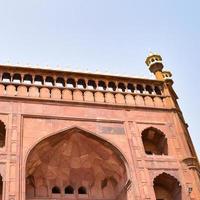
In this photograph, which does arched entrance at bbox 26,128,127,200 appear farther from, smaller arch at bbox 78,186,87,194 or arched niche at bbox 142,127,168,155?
arched niche at bbox 142,127,168,155

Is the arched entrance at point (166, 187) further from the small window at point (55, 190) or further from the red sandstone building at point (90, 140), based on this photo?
the small window at point (55, 190)

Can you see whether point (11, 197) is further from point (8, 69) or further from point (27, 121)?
point (8, 69)

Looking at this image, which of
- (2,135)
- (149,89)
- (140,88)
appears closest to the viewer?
(2,135)

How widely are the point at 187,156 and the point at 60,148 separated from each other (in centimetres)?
385

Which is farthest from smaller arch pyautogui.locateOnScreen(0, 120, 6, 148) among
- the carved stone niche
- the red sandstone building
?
the carved stone niche

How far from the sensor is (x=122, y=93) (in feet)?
41.4

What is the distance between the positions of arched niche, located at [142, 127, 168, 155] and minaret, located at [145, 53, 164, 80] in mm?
2387

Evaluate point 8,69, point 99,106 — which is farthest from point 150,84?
point 8,69

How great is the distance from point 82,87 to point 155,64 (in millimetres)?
3104

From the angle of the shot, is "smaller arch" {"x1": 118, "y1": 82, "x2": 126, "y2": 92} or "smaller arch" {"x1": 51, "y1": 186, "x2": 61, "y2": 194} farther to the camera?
"smaller arch" {"x1": 118, "y1": 82, "x2": 126, "y2": 92}

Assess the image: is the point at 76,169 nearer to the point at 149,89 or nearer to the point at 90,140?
the point at 90,140

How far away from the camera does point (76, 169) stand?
38.5 ft

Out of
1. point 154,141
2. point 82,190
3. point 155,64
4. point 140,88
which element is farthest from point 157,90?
point 82,190

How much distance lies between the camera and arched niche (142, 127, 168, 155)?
39.0 feet
